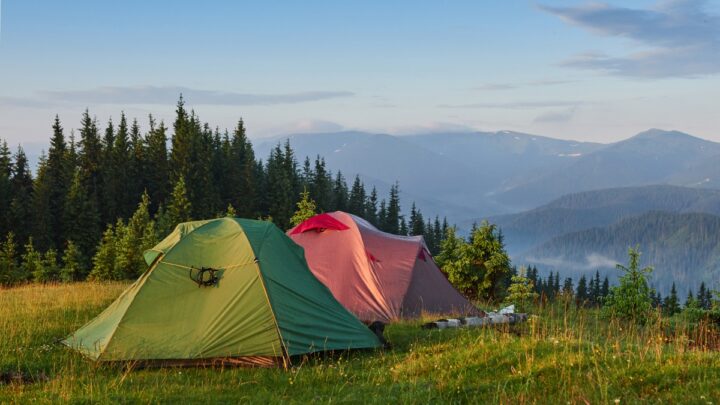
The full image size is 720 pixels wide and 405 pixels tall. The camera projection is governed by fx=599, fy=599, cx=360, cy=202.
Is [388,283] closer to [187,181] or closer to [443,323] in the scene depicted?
[443,323]

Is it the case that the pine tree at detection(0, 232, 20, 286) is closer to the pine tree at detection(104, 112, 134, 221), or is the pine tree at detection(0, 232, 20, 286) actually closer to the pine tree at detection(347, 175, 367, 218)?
the pine tree at detection(104, 112, 134, 221)

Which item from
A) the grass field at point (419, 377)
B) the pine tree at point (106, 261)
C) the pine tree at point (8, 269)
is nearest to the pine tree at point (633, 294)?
the grass field at point (419, 377)

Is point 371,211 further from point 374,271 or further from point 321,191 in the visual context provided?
point 374,271

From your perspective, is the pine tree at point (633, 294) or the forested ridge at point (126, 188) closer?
the pine tree at point (633, 294)

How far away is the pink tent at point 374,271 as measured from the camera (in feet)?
55.6

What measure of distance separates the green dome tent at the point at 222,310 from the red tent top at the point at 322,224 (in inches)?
240

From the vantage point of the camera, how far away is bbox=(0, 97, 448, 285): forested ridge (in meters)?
67.5

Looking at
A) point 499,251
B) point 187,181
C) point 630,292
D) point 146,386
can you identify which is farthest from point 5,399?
point 187,181

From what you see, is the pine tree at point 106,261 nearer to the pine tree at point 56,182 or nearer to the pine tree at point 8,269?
the pine tree at point 8,269

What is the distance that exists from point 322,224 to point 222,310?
7874 millimetres

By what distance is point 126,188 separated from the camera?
82.1m

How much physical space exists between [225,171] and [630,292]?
81.3m

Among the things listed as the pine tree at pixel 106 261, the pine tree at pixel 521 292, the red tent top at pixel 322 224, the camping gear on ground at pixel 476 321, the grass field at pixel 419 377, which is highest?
the red tent top at pixel 322 224

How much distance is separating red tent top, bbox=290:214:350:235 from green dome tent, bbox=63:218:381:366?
20.0 ft
